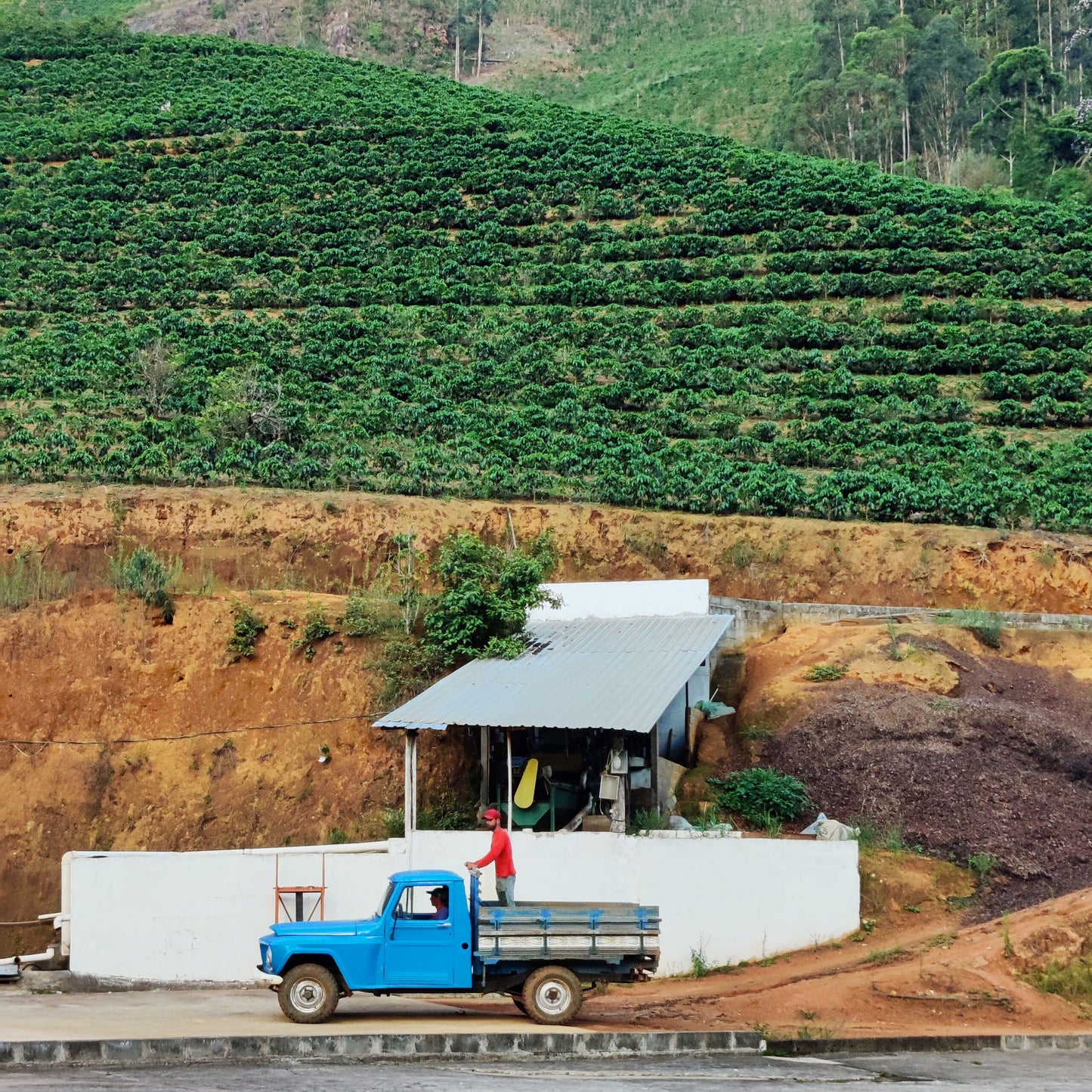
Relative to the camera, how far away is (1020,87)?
64000 millimetres

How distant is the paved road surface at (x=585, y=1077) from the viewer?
10.0m

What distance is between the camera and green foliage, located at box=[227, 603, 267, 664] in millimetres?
21500

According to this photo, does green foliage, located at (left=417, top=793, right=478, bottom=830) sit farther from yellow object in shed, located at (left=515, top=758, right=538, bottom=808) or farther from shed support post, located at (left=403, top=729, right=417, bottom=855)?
yellow object in shed, located at (left=515, top=758, right=538, bottom=808)

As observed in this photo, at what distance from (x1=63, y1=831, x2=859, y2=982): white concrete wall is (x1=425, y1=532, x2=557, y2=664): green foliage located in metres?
4.38

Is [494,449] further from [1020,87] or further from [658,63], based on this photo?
[658,63]

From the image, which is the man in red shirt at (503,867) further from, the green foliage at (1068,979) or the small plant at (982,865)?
the small plant at (982,865)

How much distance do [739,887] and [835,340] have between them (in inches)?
Answer: 1067

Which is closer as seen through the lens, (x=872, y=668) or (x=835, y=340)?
(x=872, y=668)

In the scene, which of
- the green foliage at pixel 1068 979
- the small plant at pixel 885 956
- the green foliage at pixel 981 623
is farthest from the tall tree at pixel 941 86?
the green foliage at pixel 1068 979

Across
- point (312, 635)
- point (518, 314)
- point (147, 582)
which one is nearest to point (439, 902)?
point (312, 635)

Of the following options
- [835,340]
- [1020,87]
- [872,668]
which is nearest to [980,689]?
[872,668]

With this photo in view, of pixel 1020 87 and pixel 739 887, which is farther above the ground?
pixel 1020 87

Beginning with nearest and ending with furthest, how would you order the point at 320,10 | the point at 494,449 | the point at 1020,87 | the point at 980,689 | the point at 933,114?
the point at 980,689 < the point at 494,449 < the point at 1020,87 < the point at 933,114 < the point at 320,10

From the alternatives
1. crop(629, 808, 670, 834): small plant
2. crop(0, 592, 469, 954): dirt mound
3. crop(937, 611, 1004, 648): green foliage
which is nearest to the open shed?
crop(629, 808, 670, 834): small plant
